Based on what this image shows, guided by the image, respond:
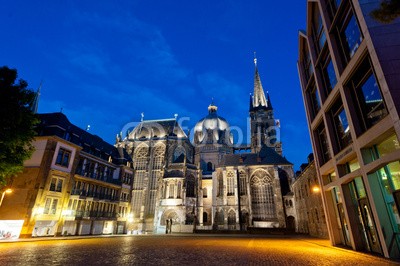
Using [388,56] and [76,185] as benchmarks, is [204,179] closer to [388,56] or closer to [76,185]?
[76,185]

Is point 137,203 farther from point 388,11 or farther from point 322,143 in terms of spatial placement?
point 388,11

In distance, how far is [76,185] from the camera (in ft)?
97.9

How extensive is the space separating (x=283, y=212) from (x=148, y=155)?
3344cm

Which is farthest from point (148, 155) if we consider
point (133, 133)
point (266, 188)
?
point (266, 188)

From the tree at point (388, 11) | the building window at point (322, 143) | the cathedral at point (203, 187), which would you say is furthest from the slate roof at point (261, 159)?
the tree at point (388, 11)

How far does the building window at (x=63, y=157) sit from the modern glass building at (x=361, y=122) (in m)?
27.7

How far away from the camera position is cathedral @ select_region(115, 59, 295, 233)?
42812 mm

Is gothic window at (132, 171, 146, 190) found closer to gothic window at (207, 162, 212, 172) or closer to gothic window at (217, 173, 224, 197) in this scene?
gothic window at (207, 162, 212, 172)

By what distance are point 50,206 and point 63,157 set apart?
5.71 metres

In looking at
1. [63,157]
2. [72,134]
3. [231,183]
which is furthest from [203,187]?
[63,157]

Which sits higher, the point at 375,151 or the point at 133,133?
the point at 133,133

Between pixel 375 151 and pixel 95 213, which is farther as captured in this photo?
pixel 95 213

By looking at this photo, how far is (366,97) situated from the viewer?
33.7ft

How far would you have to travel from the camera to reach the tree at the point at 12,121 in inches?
612
